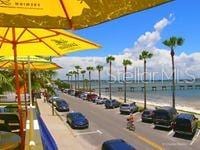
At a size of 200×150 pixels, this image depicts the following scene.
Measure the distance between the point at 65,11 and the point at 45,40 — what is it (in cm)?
347

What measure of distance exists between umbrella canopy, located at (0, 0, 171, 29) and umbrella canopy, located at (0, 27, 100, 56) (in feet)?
8.38

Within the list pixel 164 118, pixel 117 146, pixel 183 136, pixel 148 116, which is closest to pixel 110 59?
pixel 148 116

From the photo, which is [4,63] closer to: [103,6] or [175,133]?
[103,6]

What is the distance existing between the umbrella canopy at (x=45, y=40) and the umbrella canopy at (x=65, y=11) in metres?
2.55

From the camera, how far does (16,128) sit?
37.6 feet

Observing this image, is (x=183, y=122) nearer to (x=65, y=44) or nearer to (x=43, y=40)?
(x=43, y=40)

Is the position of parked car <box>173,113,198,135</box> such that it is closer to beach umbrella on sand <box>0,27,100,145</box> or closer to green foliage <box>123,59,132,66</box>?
beach umbrella on sand <box>0,27,100,145</box>

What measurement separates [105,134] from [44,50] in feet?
96.9

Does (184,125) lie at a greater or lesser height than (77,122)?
greater

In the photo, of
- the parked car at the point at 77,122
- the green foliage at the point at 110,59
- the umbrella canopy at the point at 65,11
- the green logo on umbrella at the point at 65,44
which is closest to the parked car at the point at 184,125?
the parked car at the point at 77,122

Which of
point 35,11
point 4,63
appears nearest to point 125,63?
point 4,63

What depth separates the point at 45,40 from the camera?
7.44 metres

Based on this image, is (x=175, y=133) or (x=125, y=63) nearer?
(x=175, y=133)

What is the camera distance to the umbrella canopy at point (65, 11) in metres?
3.54
